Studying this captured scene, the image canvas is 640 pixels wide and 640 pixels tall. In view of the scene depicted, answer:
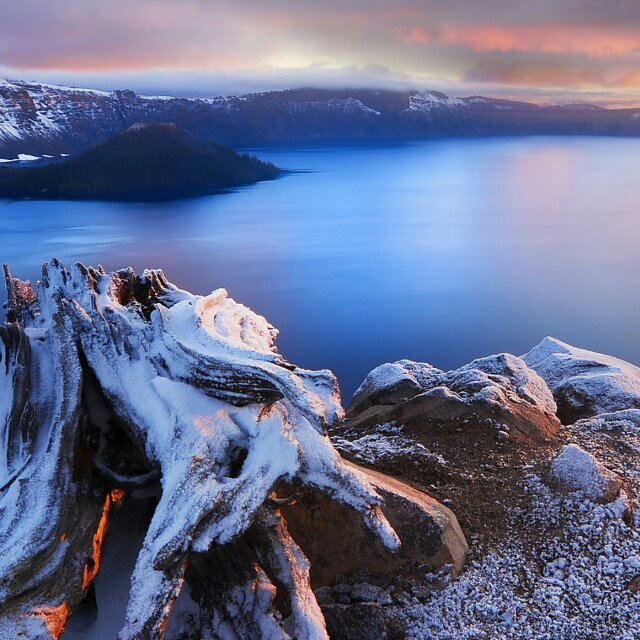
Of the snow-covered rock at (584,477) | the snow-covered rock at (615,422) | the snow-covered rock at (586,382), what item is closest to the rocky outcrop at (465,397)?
the snow-covered rock at (615,422)

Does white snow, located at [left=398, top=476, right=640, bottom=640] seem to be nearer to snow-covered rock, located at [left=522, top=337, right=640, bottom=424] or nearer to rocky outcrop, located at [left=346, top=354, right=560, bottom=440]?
rocky outcrop, located at [left=346, top=354, right=560, bottom=440]

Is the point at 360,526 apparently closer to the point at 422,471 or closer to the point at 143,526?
the point at 422,471

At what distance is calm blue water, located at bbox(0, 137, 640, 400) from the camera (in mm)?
28375

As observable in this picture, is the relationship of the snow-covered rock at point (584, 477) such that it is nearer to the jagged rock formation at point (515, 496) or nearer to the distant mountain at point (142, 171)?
the jagged rock formation at point (515, 496)

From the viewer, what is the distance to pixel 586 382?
12.7 m

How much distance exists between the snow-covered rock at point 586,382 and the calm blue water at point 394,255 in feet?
30.5

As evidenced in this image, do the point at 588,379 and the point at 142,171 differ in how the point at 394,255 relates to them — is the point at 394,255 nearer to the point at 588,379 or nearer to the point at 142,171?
the point at 588,379

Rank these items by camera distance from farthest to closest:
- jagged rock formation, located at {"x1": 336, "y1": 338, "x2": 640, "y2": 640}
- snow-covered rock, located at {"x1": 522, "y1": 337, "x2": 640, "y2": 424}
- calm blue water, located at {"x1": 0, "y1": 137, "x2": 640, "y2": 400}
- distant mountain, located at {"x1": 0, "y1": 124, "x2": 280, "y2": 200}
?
distant mountain, located at {"x1": 0, "y1": 124, "x2": 280, "y2": 200} → calm blue water, located at {"x1": 0, "y1": 137, "x2": 640, "y2": 400} → snow-covered rock, located at {"x1": 522, "y1": 337, "x2": 640, "y2": 424} → jagged rock formation, located at {"x1": 336, "y1": 338, "x2": 640, "y2": 640}

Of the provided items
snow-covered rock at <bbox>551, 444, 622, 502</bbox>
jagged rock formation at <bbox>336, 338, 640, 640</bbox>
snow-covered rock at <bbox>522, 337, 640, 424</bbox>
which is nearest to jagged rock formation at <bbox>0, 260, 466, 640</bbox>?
jagged rock formation at <bbox>336, 338, 640, 640</bbox>

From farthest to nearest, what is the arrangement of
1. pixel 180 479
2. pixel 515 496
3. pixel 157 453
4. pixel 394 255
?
pixel 394 255 < pixel 515 496 < pixel 157 453 < pixel 180 479

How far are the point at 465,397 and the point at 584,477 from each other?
9.87 feet

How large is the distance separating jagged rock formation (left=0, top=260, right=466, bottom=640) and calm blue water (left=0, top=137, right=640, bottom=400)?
14.2 metres

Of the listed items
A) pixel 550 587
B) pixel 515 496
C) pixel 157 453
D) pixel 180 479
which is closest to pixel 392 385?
pixel 515 496

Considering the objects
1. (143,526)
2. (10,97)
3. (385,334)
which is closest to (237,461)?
(143,526)
